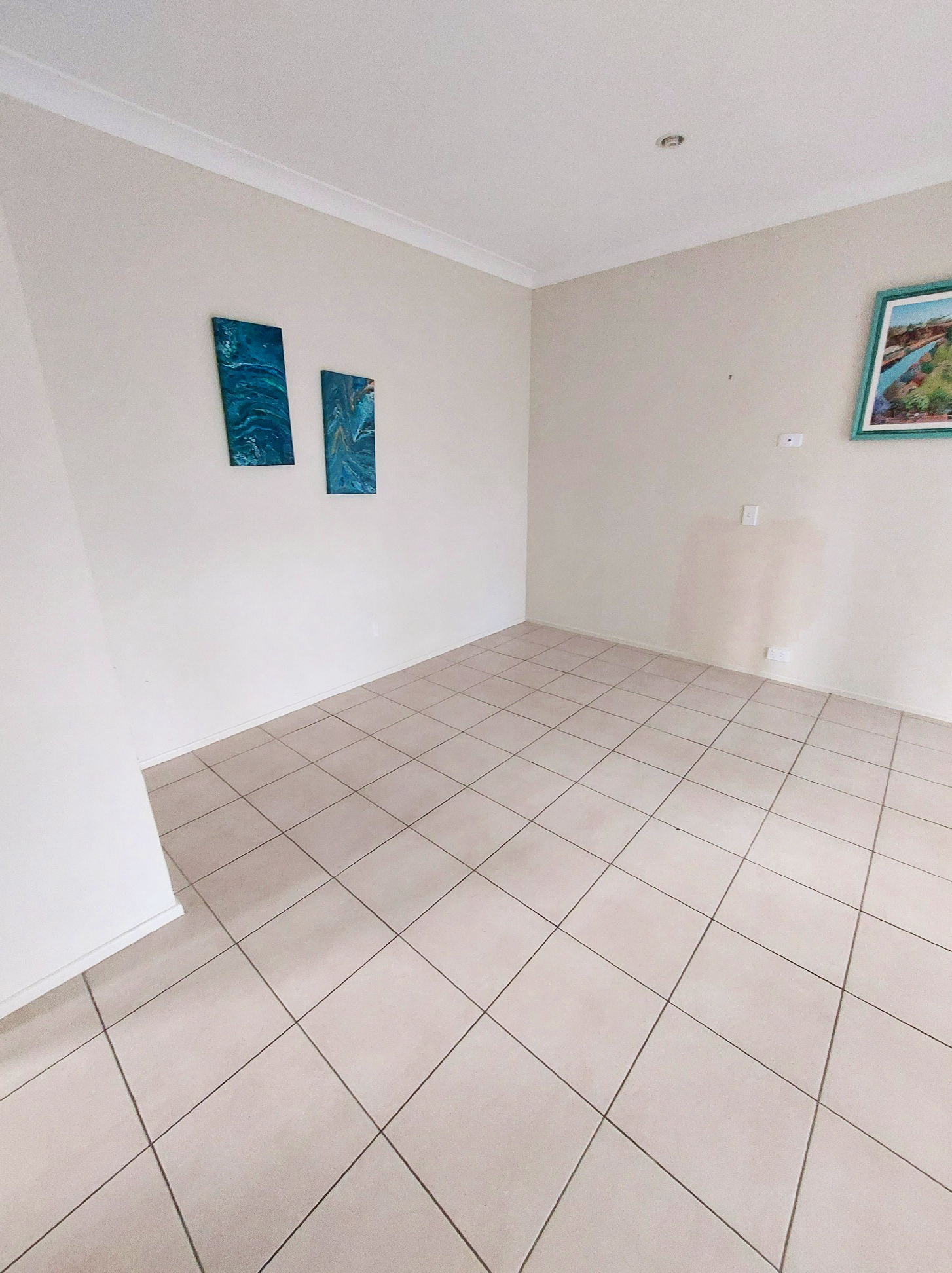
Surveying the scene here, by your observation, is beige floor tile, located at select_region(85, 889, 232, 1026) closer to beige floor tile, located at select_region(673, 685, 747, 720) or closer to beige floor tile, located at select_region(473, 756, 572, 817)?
beige floor tile, located at select_region(473, 756, 572, 817)

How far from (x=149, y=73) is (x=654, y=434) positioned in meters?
2.98

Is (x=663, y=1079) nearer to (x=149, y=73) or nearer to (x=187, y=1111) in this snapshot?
(x=187, y=1111)

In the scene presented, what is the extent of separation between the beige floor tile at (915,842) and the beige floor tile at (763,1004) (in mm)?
767

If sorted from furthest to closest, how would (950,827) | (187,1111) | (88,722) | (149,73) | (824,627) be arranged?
(824,627) < (950,827) < (149,73) < (88,722) < (187,1111)

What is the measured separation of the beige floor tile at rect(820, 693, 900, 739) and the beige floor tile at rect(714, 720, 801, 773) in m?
0.45

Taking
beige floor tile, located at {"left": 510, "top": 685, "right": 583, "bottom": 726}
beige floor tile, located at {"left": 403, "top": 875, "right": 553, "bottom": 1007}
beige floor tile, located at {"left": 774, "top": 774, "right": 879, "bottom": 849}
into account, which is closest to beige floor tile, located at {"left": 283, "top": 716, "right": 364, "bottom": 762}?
beige floor tile, located at {"left": 510, "top": 685, "right": 583, "bottom": 726}

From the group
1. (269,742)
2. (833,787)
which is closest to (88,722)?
(269,742)

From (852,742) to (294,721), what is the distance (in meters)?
3.00

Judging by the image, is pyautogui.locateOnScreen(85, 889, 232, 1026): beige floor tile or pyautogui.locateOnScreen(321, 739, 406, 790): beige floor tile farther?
pyautogui.locateOnScreen(321, 739, 406, 790): beige floor tile

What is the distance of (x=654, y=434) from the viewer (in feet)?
11.6

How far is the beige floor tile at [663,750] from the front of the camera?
2.50m

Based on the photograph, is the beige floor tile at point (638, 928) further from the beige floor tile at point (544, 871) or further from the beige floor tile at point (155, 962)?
the beige floor tile at point (155, 962)

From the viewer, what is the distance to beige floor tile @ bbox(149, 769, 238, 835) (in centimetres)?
218

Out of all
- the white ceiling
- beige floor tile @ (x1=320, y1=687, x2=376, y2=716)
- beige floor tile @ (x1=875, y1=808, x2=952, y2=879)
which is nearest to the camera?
the white ceiling
